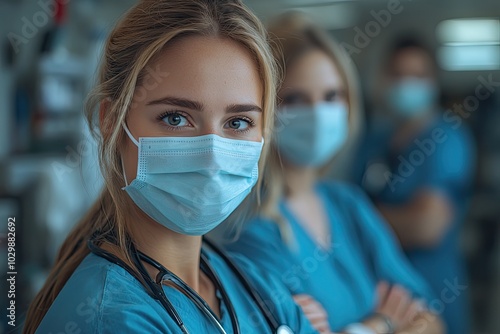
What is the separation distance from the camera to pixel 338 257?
6.02 feet

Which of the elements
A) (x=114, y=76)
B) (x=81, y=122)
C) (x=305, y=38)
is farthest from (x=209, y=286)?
(x=81, y=122)

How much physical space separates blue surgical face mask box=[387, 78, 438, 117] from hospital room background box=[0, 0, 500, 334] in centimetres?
22

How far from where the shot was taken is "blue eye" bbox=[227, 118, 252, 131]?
3.50 ft

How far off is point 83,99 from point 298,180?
118cm

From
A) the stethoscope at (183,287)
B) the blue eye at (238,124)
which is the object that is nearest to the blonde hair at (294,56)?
the stethoscope at (183,287)

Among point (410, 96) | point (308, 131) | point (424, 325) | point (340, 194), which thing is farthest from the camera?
point (410, 96)

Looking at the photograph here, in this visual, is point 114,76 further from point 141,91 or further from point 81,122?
point 81,122

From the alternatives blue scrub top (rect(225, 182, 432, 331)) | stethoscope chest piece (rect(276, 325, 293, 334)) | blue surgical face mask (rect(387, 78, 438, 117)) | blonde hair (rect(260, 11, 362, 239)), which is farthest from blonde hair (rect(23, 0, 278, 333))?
blue surgical face mask (rect(387, 78, 438, 117))

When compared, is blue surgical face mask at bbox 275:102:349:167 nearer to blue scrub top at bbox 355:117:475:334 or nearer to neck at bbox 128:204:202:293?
neck at bbox 128:204:202:293

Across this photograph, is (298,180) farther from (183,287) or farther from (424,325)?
(183,287)

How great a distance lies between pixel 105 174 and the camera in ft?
3.56

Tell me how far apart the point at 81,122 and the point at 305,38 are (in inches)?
63.0

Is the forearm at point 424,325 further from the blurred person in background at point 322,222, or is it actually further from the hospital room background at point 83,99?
the hospital room background at point 83,99

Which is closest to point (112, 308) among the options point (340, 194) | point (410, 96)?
point (340, 194)
